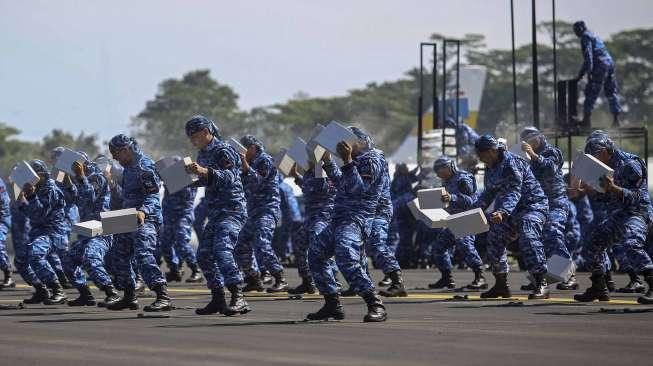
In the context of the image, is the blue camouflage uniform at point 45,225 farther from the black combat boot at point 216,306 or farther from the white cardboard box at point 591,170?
the white cardboard box at point 591,170

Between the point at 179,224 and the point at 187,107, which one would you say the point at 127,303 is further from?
the point at 187,107

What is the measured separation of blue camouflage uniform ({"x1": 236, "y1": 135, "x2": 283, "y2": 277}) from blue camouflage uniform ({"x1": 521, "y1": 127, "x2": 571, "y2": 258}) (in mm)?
3480

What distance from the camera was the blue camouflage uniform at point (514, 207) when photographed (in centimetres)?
1739

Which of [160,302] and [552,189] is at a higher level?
[552,189]

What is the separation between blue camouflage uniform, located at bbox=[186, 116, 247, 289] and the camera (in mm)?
15227

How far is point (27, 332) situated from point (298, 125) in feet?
306

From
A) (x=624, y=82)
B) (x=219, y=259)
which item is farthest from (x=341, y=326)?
(x=624, y=82)

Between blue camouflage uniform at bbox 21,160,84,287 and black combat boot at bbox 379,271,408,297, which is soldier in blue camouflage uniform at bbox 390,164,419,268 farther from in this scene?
blue camouflage uniform at bbox 21,160,84,287

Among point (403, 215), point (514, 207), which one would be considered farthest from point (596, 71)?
point (514, 207)

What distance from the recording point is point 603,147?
16.6 metres

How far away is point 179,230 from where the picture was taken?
23297mm

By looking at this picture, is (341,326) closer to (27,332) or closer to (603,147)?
(27,332)

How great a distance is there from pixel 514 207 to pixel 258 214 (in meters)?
4.30

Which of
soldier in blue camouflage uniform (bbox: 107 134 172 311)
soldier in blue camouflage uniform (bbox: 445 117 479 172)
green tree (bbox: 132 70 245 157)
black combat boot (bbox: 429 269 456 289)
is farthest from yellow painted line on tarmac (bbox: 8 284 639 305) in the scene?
green tree (bbox: 132 70 245 157)
